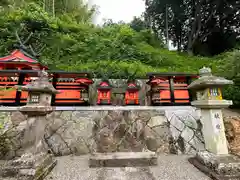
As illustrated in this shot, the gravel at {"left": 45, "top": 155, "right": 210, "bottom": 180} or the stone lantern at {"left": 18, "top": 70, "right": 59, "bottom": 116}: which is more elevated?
the stone lantern at {"left": 18, "top": 70, "right": 59, "bottom": 116}

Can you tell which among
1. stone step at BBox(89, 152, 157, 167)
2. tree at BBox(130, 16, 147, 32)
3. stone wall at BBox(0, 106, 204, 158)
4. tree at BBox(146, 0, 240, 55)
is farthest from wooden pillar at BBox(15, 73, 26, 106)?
tree at BBox(130, 16, 147, 32)

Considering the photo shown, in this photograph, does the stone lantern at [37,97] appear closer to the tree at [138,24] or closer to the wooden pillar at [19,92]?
the wooden pillar at [19,92]

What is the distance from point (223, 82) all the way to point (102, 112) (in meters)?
2.73

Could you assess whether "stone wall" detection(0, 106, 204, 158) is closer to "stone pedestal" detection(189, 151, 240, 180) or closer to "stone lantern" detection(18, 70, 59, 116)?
"stone pedestal" detection(189, 151, 240, 180)

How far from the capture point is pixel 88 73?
13.1 feet

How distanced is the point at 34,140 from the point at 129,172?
1812mm

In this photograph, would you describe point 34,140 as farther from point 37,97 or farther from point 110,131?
point 110,131

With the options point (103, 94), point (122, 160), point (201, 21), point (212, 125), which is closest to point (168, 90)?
point (212, 125)

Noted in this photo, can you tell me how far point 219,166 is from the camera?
80.0 inches

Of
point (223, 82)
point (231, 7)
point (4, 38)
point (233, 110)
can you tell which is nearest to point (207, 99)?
point (223, 82)

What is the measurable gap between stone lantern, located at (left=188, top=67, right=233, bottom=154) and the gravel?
1.94 feet

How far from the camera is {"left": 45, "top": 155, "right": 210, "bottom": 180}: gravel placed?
2.12 m

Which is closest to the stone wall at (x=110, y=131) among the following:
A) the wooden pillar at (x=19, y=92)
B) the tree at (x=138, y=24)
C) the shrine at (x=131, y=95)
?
the wooden pillar at (x=19, y=92)

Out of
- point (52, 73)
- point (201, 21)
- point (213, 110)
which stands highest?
point (201, 21)
